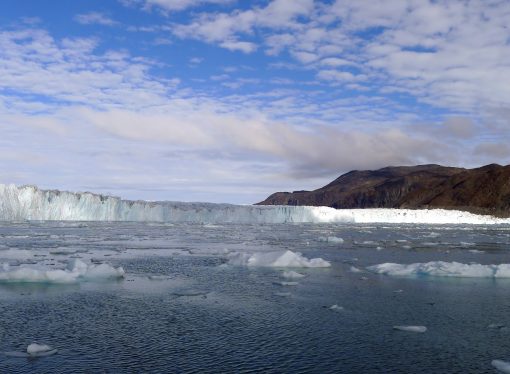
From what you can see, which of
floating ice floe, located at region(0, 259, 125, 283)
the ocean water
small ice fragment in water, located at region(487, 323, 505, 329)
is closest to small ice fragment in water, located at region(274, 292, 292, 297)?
the ocean water

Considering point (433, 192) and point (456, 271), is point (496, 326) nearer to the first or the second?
point (456, 271)

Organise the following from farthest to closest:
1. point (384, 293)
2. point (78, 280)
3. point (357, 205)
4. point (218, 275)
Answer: point (357, 205), point (218, 275), point (78, 280), point (384, 293)

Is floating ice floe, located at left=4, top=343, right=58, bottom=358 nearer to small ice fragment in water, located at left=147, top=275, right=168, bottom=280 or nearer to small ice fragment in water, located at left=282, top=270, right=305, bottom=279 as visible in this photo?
small ice fragment in water, located at left=147, top=275, right=168, bottom=280

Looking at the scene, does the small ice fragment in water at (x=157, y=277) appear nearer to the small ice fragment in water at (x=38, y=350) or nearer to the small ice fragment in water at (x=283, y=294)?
the small ice fragment in water at (x=283, y=294)

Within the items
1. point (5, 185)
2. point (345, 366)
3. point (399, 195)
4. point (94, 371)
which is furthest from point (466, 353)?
point (399, 195)

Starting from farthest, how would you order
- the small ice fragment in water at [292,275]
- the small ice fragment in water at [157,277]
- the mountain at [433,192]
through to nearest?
the mountain at [433,192], the small ice fragment in water at [292,275], the small ice fragment in water at [157,277]

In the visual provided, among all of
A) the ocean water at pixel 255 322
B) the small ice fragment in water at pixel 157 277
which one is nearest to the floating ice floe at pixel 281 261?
the ocean water at pixel 255 322

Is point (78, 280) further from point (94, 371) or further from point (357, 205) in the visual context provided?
point (357, 205)
